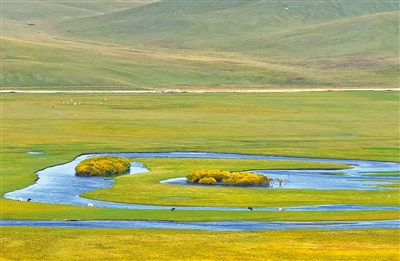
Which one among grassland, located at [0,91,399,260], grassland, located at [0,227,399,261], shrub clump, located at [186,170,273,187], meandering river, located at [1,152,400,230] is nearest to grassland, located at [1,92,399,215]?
grassland, located at [0,91,399,260]

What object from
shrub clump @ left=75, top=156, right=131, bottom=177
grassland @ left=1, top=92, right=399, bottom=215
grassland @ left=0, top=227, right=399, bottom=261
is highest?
grassland @ left=0, top=227, right=399, bottom=261

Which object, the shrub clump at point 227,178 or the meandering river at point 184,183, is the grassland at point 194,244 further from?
the shrub clump at point 227,178

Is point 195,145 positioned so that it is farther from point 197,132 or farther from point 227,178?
point 227,178

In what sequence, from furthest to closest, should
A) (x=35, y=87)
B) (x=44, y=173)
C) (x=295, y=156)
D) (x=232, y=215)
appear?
1. (x=35, y=87)
2. (x=295, y=156)
3. (x=44, y=173)
4. (x=232, y=215)

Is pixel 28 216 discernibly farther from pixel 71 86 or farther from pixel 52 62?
pixel 52 62

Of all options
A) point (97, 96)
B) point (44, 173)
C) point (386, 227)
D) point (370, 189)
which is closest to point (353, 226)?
point (386, 227)

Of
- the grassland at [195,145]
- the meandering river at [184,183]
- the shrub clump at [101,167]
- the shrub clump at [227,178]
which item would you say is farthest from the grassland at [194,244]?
the shrub clump at [101,167]

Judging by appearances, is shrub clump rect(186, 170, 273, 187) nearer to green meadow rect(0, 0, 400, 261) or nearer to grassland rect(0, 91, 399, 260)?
green meadow rect(0, 0, 400, 261)

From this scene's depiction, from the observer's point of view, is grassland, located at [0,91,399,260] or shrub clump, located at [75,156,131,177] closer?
grassland, located at [0,91,399,260]
